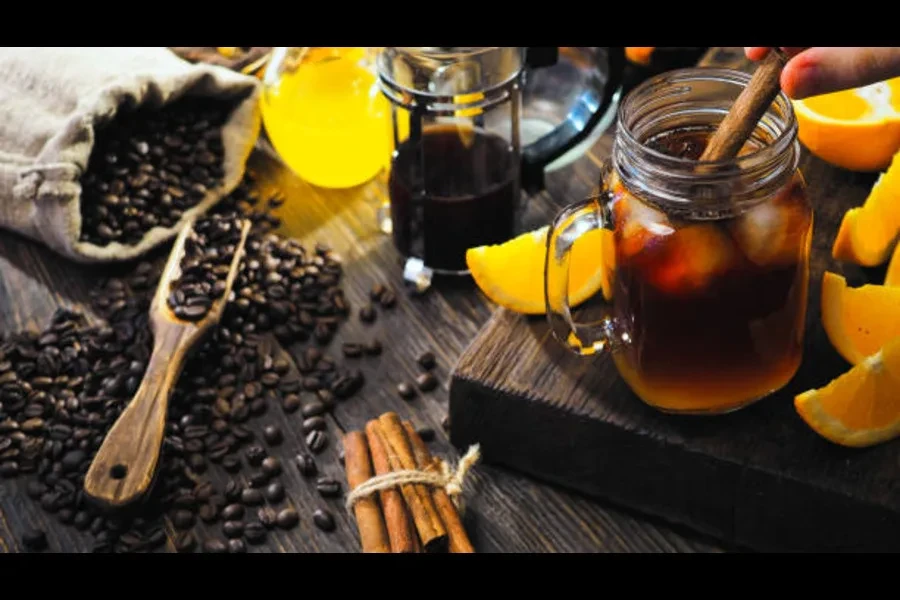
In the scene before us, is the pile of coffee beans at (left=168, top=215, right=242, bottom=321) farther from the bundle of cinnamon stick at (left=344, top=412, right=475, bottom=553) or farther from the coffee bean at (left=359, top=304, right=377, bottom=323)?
the bundle of cinnamon stick at (left=344, top=412, right=475, bottom=553)

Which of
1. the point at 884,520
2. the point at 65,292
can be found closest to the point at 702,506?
the point at 884,520

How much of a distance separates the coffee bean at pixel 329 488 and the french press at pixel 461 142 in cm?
46

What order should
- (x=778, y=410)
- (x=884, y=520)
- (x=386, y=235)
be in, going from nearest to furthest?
1. (x=884, y=520)
2. (x=778, y=410)
3. (x=386, y=235)

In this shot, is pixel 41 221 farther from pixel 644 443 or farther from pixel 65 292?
pixel 644 443

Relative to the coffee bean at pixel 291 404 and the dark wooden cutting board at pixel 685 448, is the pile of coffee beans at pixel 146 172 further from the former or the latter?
the dark wooden cutting board at pixel 685 448

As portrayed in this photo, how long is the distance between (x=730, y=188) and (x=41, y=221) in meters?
1.27

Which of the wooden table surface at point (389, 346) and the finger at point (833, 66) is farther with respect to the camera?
the wooden table surface at point (389, 346)

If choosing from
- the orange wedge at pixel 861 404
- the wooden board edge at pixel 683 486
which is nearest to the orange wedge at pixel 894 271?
the orange wedge at pixel 861 404

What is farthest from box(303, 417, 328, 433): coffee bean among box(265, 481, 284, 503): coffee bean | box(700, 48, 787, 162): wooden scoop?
box(700, 48, 787, 162): wooden scoop

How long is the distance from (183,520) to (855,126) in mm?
1163

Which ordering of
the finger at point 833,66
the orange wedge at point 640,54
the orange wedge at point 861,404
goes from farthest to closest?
the orange wedge at point 640,54 < the orange wedge at point 861,404 < the finger at point 833,66

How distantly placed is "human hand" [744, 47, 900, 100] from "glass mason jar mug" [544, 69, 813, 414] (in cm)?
7

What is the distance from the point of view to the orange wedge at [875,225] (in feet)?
5.97

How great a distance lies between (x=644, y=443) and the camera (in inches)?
68.4
